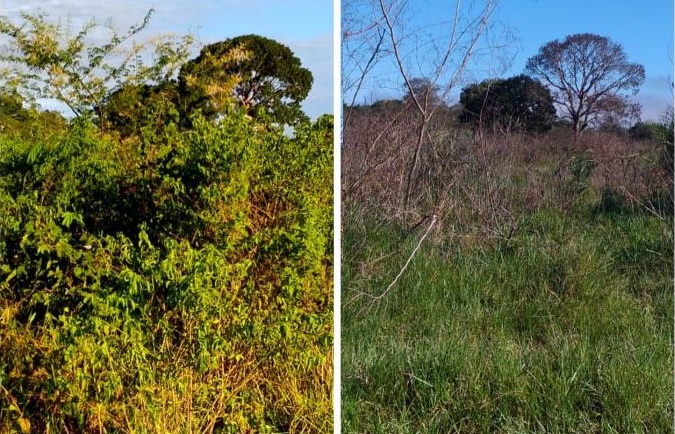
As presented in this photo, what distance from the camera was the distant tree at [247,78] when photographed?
362 centimetres

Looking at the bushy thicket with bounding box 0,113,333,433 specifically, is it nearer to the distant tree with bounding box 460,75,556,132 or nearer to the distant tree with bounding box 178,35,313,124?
the distant tree with bounding box 178,35,313,124

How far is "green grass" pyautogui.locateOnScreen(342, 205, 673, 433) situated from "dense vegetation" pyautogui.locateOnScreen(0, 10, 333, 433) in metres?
0.24

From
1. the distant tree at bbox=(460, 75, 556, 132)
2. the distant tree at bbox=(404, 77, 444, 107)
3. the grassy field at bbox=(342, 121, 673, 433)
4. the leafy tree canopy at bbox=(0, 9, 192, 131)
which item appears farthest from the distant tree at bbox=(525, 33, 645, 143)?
the leafy tree canopy at bbox=(0, 9, 192, 131)

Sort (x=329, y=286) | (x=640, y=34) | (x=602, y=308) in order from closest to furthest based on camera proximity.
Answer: (x=640, y=34), (x=602, y=308), (x=329, y=286)

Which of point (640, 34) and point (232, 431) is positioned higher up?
point (640, 34)

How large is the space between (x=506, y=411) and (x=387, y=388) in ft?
1.45

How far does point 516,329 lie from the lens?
3.20m

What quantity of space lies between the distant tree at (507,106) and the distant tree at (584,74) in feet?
0.22

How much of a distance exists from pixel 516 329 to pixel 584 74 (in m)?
0.97

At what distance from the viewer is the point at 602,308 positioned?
3168 millimetres

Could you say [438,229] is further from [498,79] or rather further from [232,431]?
[232,431]

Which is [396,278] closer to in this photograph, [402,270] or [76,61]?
[402,270]

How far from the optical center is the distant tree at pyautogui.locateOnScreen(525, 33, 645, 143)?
3006mm

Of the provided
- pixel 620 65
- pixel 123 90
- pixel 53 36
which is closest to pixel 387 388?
pixel 620 65
